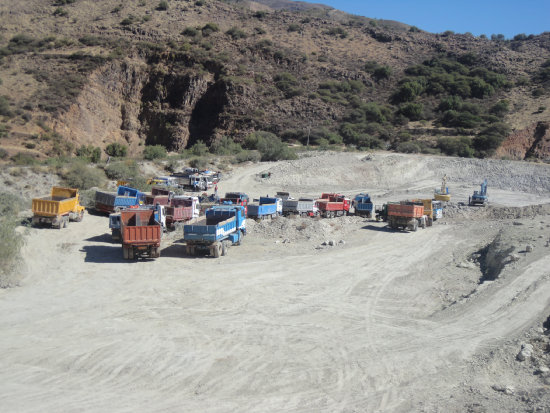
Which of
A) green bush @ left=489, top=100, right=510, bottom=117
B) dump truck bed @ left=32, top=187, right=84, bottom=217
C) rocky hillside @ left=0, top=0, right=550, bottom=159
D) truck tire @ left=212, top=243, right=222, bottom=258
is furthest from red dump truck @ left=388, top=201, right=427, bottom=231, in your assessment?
green bush @ left=489, top=100, right=510, bottom=117

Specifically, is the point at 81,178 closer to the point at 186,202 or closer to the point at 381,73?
the point at 186,202

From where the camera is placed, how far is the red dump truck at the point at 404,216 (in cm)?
2538

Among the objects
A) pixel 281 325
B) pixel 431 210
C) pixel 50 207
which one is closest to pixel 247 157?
pixel 431 210

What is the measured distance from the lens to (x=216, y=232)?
18078 millimetres

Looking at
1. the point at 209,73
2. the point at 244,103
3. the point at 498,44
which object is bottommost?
the point at 244,103

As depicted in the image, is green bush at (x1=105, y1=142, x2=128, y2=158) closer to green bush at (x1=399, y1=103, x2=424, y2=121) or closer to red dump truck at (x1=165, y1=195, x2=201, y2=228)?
red dump truck at (x1=165, y1=195, x2=201, y2=228)

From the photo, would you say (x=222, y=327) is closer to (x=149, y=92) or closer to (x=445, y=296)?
(x=445, y=296)

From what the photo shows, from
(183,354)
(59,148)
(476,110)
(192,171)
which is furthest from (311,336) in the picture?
(476,110)

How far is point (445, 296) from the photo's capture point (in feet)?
47.5

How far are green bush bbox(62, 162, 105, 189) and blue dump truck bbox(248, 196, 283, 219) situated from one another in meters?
13.7

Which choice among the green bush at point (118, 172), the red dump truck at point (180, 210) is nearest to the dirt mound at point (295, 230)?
the red dump truck at point (180, 210)

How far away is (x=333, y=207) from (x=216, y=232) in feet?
41.1

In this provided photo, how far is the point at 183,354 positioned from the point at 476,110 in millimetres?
75863

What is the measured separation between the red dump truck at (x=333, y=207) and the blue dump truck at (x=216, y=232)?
9.07 meters
